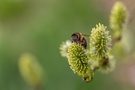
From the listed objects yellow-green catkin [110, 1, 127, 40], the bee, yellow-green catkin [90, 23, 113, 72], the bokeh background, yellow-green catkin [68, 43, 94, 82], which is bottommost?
yellow-green catkin [68, 43, 94, 82]

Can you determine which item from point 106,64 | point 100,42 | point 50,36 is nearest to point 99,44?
point 100,42

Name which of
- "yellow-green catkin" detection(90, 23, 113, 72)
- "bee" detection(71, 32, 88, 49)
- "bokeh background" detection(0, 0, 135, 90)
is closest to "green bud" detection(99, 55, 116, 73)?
"yellow-green catkin" detection(90, 23, 113, 72)

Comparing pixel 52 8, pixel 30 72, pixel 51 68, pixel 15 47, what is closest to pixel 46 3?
pixel 52 8

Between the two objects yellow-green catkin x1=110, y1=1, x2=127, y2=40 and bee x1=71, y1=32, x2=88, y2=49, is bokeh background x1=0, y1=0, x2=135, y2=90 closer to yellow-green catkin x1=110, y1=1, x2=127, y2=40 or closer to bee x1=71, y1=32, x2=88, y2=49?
yellow-green catkin x1=110, y1=1, x2=127, y2=40

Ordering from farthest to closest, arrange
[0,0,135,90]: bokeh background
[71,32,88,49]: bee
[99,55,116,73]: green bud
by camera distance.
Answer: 1. [0,0,135,90]: bokeh background
2. [99,55,116,73]: green bud
3. [71,32,88,49]: bee

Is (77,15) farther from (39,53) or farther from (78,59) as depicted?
(78,59)

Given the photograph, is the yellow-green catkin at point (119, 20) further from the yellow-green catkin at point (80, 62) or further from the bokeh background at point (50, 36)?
the bokeh background at point (50, 36)
